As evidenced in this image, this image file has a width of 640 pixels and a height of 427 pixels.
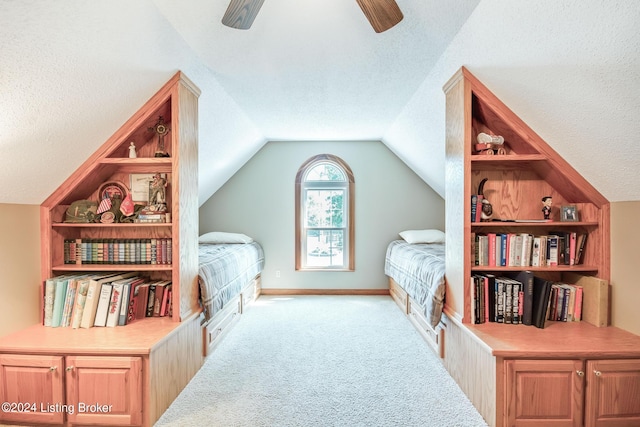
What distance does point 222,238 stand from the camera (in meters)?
4.48

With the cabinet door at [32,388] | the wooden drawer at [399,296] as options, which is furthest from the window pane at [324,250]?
the cabinet door at [32,388]

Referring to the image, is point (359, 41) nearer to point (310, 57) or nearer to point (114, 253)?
point (310, 57)

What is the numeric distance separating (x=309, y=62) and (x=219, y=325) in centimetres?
233

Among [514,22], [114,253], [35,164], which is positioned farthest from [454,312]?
[35,164]

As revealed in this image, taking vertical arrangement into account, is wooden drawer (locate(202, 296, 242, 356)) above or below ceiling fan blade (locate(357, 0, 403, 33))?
below

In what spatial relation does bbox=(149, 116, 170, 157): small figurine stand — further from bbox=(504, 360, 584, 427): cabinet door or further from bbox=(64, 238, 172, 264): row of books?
bbox=(504, 360, 584, 427): cabinet door

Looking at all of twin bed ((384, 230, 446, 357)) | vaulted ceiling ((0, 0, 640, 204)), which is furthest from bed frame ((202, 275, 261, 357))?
twin bed ((384, 230, 446, 357))

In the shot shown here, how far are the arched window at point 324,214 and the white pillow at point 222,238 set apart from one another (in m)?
0.82

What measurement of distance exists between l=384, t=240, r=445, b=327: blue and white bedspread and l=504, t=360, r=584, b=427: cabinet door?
0.76m

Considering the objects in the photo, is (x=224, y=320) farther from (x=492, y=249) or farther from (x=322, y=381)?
(x=492, y=249)

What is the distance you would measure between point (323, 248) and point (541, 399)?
11.4 ft

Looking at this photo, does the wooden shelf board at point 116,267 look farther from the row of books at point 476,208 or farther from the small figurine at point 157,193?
the row of books at point 476,208

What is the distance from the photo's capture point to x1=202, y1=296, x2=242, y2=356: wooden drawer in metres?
2.65

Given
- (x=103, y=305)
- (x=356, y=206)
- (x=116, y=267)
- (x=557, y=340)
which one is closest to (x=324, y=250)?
(x=356, y=206)
